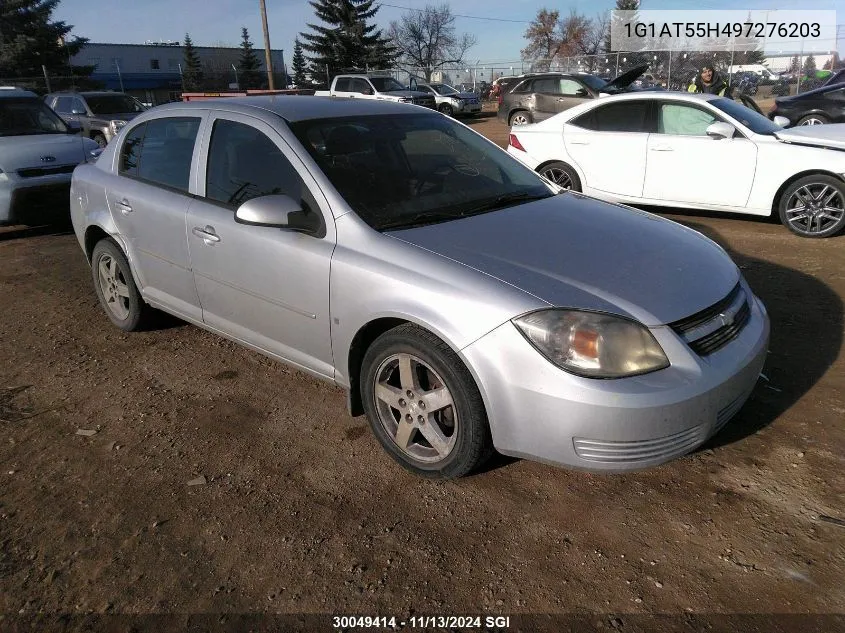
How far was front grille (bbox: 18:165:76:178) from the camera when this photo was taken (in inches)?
309

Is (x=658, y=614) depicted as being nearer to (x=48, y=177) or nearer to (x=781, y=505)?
(x=781, y=505)

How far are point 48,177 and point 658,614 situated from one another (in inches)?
330

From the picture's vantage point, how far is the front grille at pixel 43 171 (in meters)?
7.84

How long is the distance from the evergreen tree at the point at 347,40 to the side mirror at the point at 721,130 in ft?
142

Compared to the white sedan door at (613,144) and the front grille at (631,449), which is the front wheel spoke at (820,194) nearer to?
the white sedan door at (613,144)

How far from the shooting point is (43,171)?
8.04m

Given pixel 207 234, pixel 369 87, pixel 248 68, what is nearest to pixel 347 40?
pixel 248 68

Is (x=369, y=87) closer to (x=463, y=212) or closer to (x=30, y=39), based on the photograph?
(x=463, y=212)

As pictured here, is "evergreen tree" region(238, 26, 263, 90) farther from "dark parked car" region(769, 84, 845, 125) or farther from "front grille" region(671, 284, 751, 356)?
"front grille" region(671, 284, 751, 356)

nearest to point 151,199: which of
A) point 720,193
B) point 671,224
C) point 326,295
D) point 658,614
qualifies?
point 326,295

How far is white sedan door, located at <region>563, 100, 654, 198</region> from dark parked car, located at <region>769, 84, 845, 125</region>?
655 centimetres

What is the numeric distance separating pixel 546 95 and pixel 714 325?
Answer: 17095 mm

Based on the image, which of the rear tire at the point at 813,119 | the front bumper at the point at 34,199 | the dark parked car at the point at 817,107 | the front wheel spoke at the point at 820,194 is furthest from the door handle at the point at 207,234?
the rear tire at the point at 813,119

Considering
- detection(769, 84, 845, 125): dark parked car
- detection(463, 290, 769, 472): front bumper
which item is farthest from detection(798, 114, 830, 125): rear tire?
detection(463, 290, 769, 472): front bumper
